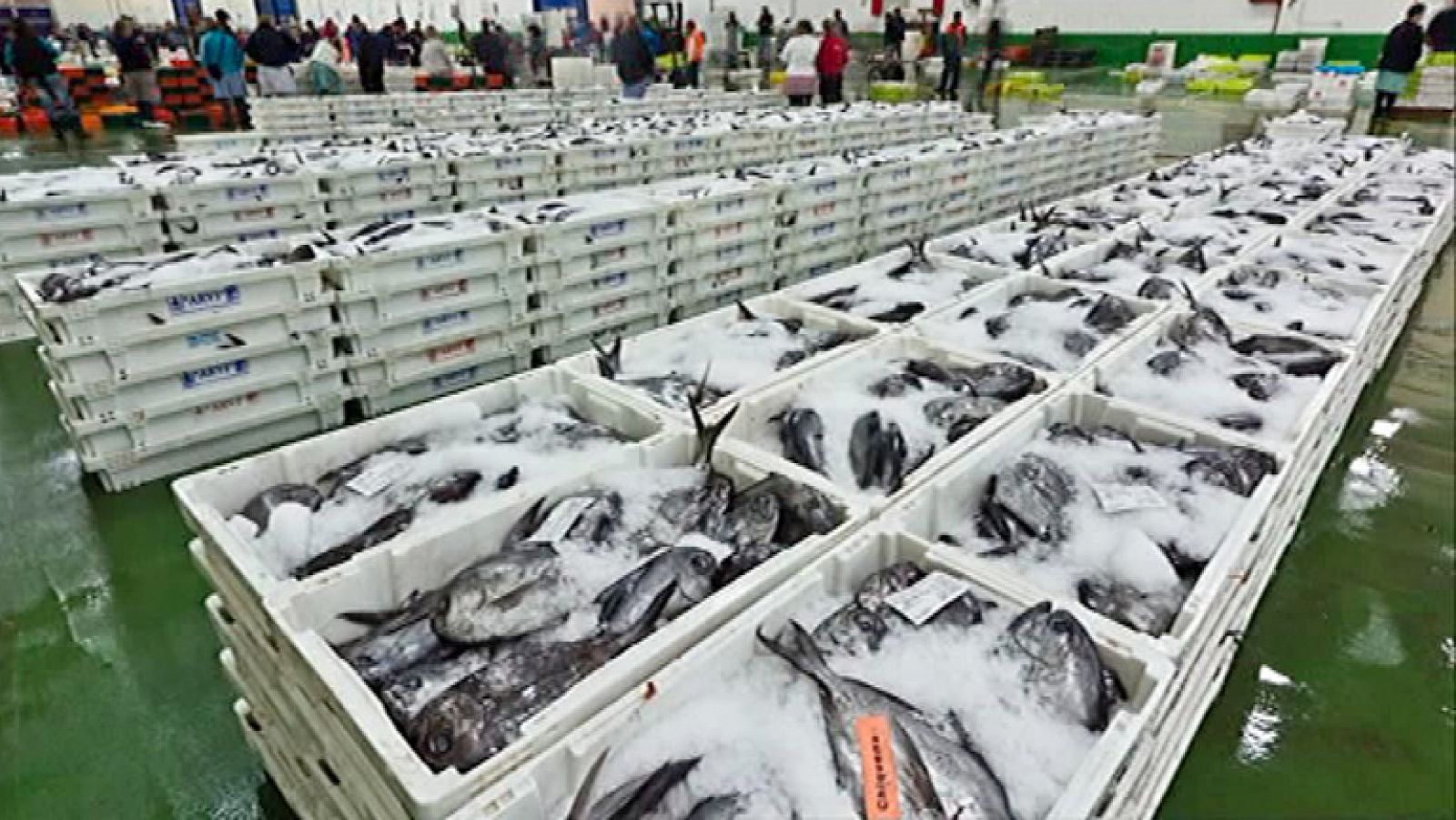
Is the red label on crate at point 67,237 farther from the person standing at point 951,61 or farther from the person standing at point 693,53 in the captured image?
the person standing at point 951,61

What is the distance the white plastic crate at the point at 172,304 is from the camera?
10.1 ft

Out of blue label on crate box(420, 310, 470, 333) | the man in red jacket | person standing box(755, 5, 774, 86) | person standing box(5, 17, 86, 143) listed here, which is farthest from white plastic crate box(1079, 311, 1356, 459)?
person standing box(755, 5, 774, 86)

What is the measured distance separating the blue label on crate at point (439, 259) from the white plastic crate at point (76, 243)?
6.49 ft

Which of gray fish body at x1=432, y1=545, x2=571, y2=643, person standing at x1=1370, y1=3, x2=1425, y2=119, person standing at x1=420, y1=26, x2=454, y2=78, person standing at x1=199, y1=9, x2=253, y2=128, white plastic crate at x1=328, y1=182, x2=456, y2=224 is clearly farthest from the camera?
person standing at x1=420, y1=26, x2=454, y2=78

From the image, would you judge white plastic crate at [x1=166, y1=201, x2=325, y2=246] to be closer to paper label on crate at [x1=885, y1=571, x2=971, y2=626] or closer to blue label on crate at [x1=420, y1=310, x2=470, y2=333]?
blue label on crate at [x1=420, y1=310, x2=470, y2=333]

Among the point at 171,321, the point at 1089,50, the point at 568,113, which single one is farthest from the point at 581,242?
the point at 1089,50

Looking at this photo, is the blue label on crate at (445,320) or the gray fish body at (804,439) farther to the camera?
the blue label on crate at (445,320)

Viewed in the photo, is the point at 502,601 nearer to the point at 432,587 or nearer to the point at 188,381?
the point at 432,587

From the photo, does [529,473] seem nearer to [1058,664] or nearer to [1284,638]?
[1058,664]

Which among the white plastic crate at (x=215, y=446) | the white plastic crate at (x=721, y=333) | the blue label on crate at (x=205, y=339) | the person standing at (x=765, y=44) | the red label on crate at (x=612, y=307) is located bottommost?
the white plastic crate at (x=215, y=446)

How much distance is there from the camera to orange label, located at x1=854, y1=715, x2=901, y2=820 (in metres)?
1.23

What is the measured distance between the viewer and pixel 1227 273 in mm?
3949

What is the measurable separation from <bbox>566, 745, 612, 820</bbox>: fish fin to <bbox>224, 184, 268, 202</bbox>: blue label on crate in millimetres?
Result: 4889

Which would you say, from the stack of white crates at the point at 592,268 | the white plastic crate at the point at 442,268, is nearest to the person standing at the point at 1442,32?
the stack of white crates at the point at 592,268
